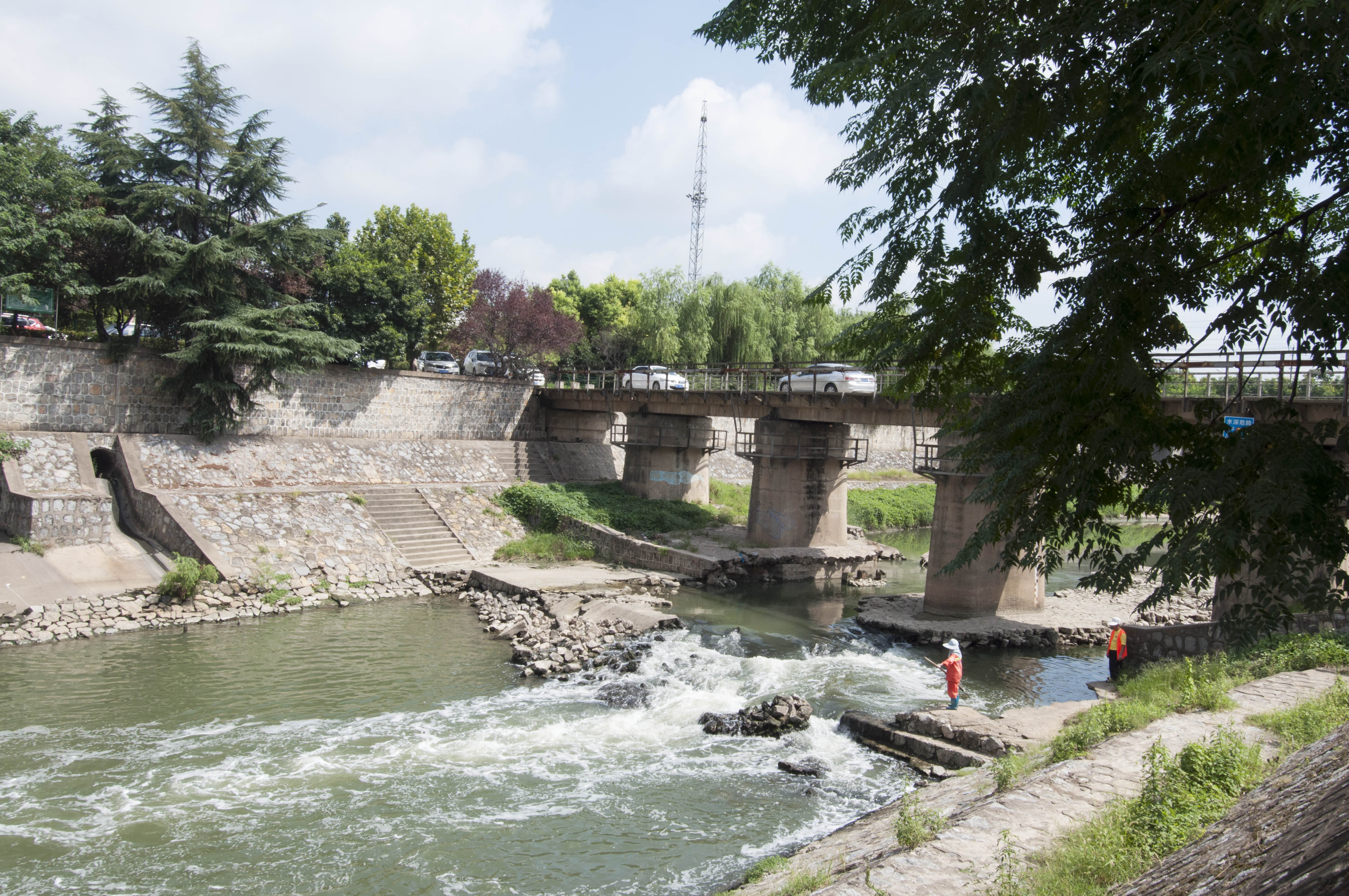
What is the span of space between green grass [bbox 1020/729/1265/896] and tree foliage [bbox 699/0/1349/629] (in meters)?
1.85

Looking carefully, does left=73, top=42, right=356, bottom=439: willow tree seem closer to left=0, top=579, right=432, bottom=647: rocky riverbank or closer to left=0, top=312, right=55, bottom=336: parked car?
left=0, top=312, right=55, bottom=336: parked car

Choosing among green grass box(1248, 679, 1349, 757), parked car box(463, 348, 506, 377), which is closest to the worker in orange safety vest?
green grass box(1248, 679, 1349, 757)

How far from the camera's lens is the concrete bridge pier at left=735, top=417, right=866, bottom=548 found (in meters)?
30.4

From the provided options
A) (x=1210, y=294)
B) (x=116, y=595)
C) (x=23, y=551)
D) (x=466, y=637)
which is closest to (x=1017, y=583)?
(x=466, y=637)

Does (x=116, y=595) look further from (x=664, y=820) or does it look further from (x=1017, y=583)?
(x=1017, y=583)

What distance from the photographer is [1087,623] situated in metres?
22.2

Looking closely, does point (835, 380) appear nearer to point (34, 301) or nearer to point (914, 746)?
point (914, 746)

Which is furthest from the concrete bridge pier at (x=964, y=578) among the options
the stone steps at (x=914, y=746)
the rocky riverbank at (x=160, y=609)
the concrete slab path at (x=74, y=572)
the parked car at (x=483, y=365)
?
the parked car at (x=483, y=365)

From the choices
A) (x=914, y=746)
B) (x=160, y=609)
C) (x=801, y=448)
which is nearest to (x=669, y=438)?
(x=801, y=448)

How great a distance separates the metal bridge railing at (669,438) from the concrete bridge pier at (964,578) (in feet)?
38.9

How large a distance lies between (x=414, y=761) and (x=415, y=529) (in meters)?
16.0

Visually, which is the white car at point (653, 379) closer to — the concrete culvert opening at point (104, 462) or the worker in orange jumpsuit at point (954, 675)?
the concrete culvert opening at point (104, 462)

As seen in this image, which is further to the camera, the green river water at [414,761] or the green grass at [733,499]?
the green grass at [733,499]

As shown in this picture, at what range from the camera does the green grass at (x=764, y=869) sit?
9.18 meters
